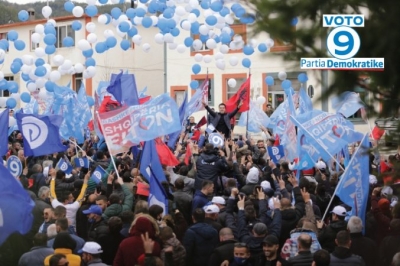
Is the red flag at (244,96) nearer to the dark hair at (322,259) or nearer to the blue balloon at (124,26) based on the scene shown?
the blue balloon at (124,26)

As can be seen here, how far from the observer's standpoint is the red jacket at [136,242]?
27.1 ft

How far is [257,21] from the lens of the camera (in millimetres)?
4348

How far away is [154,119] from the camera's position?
46.1ft

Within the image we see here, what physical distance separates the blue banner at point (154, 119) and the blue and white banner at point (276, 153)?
2.36 metres

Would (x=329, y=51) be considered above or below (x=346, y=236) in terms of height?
above

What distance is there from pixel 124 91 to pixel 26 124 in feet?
8.92

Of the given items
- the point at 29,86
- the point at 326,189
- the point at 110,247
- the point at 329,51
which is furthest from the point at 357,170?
the point at 29,86

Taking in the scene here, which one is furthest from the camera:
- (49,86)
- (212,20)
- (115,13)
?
(49,86)

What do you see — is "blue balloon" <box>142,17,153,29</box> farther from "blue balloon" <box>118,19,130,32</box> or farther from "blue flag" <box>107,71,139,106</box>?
"blue flag" <box>107,71,139,106</box>

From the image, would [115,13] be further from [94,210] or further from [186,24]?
[94,210]

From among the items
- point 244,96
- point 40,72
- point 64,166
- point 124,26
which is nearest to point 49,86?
point 40,72

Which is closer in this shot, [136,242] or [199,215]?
[136,242]

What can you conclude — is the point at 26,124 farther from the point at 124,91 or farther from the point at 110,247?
the point at 110,247

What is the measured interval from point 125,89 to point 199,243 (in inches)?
327
